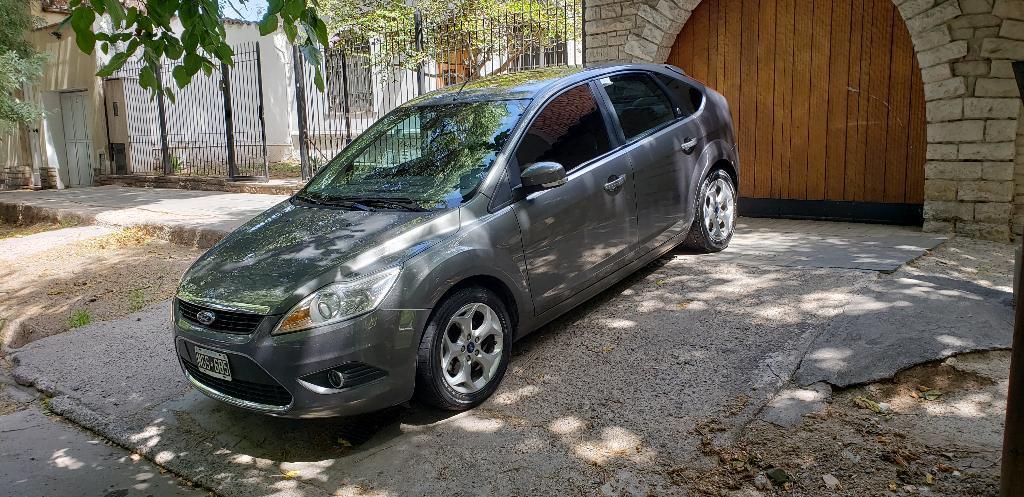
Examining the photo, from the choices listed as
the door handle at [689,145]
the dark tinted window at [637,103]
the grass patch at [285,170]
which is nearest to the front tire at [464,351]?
the dark tinted window at [637,103]

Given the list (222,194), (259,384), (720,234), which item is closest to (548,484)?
(259,384)

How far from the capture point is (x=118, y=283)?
768cm

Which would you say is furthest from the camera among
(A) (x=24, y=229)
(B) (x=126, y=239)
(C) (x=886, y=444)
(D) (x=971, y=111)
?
(A) (x=24, y=229)

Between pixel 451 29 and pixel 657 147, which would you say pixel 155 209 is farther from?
pixel 657 147

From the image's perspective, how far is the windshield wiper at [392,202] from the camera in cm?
436

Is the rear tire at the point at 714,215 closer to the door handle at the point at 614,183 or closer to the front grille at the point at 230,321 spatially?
the door handle at the point at 614,183

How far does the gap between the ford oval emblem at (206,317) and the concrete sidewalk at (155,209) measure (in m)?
5.13

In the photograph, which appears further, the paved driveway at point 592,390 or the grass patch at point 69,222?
the grass patch at point 69,222

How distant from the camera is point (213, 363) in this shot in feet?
12.9

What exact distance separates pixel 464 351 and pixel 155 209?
29.1 ft

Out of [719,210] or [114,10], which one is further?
[719,210]

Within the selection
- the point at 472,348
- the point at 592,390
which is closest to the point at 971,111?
the point at 592,390

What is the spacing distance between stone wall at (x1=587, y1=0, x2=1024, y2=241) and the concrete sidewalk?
7491mm

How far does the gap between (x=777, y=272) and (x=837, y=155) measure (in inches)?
108
